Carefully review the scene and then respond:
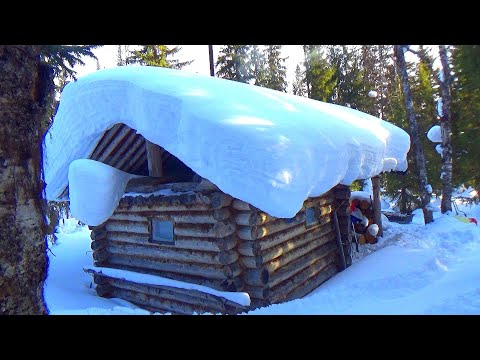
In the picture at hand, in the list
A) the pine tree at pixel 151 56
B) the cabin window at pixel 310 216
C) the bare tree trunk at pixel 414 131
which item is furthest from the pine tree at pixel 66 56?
the pine tree at pixel 151 56

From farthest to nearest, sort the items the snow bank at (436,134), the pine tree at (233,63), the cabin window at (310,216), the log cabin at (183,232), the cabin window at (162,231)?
the pine tree at (233,63) → the snow bank at (436,134) → the cabin window at (310,216) → the cabin window at (162,231) → the log cabin at (183,232)

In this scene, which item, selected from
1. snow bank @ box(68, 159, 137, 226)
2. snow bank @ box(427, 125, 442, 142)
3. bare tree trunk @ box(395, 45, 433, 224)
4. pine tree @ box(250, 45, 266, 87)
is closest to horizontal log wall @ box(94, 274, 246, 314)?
snow bank @ box(68, 159, 137, 226)

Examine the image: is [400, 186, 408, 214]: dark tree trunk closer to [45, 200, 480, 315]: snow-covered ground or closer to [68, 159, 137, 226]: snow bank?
[45, 200, 480, 315]: snow-covered ground

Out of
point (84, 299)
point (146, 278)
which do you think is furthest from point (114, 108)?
point (84, 299)

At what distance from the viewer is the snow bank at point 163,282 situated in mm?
5926

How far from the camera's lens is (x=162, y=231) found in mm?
7625

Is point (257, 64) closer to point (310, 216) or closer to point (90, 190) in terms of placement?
point (310, 216)

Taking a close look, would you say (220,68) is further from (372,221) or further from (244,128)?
(244,128)

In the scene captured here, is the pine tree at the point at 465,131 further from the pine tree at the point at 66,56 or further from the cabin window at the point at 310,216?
the pine tree at the point at 66,56

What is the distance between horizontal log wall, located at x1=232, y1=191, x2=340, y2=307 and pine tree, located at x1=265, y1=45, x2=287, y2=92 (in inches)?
830

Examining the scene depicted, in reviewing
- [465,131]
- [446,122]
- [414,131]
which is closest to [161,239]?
[414,131]

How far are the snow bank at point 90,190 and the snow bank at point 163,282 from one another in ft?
5.78

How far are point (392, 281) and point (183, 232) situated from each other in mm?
4156

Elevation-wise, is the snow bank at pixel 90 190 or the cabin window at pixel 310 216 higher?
the snow bank at pixel 90 190
